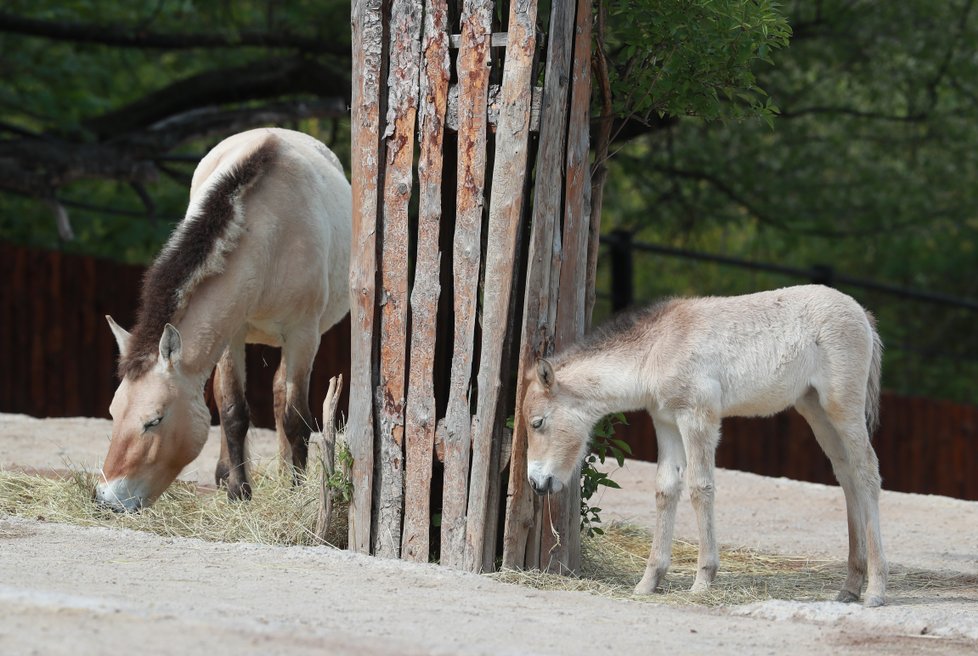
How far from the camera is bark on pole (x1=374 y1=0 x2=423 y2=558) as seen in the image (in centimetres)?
588

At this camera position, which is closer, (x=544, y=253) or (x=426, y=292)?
(x=544, y=253)

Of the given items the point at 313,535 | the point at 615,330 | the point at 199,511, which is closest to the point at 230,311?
the point at 199,511

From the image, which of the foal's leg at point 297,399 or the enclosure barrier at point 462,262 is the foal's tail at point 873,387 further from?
the foal's leg at point 297,399

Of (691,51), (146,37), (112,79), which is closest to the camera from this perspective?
(691,51)

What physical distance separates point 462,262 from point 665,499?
1371 mm

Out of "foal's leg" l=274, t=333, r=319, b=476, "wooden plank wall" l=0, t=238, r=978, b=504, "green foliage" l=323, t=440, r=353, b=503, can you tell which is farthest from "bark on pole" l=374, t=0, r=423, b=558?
"wooden plank wall" l=0, t=238, r=978, b=504

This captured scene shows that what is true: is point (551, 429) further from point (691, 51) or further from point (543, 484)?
point (691, 51)

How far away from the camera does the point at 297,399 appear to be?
24.3ft

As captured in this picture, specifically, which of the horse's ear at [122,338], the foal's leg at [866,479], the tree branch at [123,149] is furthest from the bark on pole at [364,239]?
the tree branch at [123,149]

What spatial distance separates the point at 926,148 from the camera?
53.5 ft

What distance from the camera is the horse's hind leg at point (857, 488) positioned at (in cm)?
565

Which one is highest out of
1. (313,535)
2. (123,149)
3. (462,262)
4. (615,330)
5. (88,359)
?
(462,262)

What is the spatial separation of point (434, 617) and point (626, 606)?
953 millimetres

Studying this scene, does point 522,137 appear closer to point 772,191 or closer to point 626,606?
point 626,606
